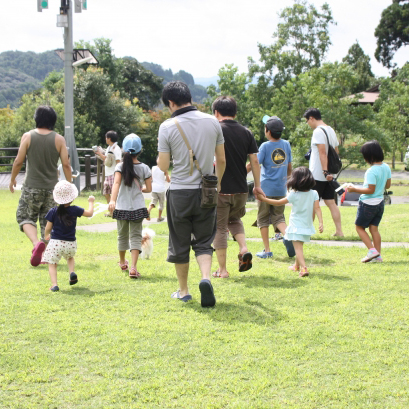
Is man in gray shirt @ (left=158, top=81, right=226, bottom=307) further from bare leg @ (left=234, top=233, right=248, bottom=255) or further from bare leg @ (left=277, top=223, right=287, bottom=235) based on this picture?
bare leg @ (left=277, top=223, right=287, bottom=235)

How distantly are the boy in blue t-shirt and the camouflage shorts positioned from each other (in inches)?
111

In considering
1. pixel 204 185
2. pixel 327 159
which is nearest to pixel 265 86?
pixel 327 159

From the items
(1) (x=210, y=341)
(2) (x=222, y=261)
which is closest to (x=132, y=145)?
(2) (x=222, y=261)

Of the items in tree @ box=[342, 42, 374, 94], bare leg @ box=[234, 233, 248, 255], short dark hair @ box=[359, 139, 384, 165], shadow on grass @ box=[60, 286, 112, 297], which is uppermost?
tree @ box=[342, 42, 374, 94]

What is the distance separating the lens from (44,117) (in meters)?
6.55

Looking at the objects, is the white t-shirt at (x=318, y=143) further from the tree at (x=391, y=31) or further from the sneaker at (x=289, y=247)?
the tree at (x=391, y=31)

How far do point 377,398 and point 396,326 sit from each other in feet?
4.22

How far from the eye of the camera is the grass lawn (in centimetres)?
305

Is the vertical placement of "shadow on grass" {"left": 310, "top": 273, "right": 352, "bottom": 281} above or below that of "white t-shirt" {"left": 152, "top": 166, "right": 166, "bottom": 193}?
below

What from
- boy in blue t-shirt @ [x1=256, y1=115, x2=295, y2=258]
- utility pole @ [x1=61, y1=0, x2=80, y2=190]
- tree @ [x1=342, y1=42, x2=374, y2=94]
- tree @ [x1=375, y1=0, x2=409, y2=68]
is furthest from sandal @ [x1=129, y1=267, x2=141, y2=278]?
tree @ [x1=342, y1=42, x2=374, y2=94]

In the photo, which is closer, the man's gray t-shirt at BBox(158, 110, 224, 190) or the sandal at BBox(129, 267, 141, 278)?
the man's gray t-shirt at BBox(158, 110, 224, 190)

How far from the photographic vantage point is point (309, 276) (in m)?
5.94

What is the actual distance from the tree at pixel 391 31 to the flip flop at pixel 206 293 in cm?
6205

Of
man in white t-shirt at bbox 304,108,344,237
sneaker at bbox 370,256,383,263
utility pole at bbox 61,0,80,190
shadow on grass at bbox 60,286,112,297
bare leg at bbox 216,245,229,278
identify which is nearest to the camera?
shadow on grass at bbox 60,286,112,297
